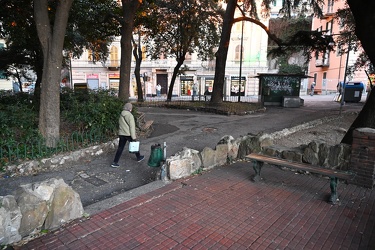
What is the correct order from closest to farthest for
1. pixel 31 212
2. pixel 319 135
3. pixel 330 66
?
pixel 31 212 < pixel 319 135 < pixel 330 66

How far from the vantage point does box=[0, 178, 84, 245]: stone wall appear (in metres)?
3.18

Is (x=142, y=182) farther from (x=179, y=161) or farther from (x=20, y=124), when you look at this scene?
(x=20, y=124)

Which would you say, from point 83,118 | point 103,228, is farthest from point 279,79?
point 103,228

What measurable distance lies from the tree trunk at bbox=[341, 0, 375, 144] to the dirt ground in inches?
78.3

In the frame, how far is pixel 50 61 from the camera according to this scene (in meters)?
6.87

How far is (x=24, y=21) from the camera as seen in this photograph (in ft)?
36.8

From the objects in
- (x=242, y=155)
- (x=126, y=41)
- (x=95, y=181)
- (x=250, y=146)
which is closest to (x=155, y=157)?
(x=95, y=181)

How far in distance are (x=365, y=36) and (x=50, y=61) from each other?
834cm

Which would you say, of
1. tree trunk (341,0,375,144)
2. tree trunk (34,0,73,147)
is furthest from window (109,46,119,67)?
tree trunk (341,0,375,144)

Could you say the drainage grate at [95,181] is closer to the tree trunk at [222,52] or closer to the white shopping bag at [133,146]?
the white shopping bag at [133,146]

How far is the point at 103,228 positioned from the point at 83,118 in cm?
489

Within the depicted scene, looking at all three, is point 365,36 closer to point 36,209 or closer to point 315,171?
point 315,171

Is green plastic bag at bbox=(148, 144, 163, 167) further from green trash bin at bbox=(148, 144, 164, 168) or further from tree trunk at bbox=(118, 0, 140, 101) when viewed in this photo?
tree trunk at bbox=(118, 0, 140, 101)

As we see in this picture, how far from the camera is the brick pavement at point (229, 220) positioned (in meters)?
3.32
